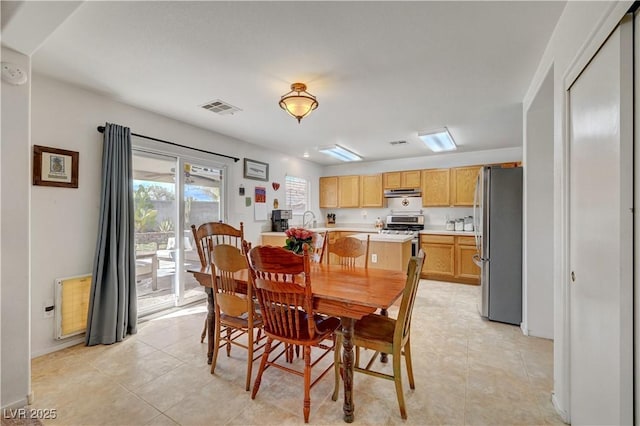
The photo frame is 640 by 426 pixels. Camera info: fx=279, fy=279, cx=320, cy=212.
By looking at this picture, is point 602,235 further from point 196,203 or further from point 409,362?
point 196,203

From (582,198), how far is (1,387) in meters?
3.64

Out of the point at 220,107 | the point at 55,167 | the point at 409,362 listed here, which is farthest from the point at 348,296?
the point at 55,167

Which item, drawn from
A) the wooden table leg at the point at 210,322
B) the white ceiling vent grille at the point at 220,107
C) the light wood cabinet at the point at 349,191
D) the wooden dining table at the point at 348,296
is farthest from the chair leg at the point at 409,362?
the light wood cabinet at the point at 349,191

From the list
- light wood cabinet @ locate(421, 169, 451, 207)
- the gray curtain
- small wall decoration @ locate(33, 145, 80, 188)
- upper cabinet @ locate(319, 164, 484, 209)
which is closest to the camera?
small wall decoration @ locate(33, 145, 80, 188)

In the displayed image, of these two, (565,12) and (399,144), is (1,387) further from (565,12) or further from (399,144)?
(399,144)

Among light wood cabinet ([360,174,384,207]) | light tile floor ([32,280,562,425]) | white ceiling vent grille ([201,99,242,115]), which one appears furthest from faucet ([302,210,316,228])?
light tile floor ([32,280,562,425])

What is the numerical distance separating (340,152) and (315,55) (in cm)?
320

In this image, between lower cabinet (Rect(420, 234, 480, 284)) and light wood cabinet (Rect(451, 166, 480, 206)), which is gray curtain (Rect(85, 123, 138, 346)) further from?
light wood cabinet (Rect(451, 166, 480, 206))

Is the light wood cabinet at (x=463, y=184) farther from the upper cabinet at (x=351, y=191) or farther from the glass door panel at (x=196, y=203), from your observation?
the glass door panel at (x=196, y=203)

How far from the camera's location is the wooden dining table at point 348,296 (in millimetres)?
1655

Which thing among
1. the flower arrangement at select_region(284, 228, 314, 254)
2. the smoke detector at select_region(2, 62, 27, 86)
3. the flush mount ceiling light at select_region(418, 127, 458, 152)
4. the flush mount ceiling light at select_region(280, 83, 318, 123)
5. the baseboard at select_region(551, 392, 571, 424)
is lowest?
the baseboard at select_region(551, 392, 571, 424)

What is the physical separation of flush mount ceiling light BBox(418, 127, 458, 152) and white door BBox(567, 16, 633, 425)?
8.04ft

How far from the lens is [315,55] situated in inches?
85.1

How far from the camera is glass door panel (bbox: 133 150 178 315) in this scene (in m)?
3.42
